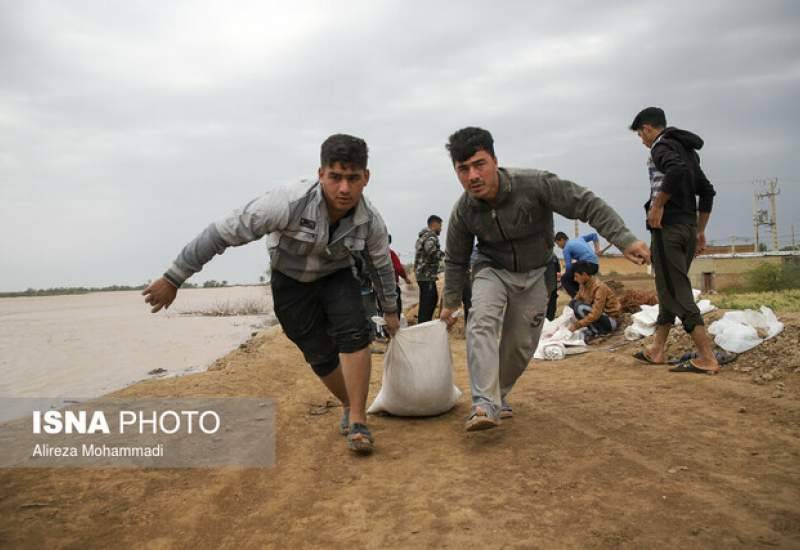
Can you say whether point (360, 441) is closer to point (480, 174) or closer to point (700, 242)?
point (480, 174)

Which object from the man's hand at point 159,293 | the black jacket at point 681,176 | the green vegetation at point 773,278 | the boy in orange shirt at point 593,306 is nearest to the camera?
the man's hand at point 159,293

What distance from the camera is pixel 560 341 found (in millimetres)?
6570

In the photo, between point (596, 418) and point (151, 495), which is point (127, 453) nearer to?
point (151, 495)

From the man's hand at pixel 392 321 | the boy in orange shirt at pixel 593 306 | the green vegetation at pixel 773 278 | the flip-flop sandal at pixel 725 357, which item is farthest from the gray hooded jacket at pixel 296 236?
the green vegetation at pixel 773 278

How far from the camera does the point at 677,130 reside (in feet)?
14.5

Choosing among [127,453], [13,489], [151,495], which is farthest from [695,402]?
[13,489]

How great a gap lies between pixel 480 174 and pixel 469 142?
183 mm

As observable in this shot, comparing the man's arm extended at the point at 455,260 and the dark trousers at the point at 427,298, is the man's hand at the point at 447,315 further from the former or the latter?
the dark trousers at the point at 427,298

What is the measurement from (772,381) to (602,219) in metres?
2.09

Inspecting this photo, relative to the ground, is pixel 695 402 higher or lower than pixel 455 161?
lower

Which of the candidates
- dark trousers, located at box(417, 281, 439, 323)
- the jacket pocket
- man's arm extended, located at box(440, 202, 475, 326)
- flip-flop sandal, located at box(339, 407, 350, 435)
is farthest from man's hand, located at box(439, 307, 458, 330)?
dark trousers, located at box(417, 281, 439, 323)

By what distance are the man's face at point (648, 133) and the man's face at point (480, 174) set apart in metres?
2.03

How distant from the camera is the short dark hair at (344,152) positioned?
291 centimetres

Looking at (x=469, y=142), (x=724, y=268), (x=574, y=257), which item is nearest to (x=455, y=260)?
(x=469, y=142)
